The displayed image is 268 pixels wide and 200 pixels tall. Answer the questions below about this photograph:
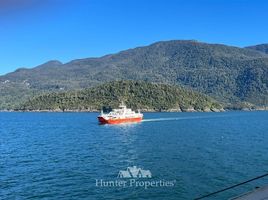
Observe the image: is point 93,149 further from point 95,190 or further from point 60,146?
point 95,190

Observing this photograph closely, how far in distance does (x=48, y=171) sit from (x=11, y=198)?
1405 cm

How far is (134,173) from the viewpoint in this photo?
175 feet

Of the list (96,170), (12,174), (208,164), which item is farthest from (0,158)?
(208,164)

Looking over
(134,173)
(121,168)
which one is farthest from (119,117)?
(134,173)

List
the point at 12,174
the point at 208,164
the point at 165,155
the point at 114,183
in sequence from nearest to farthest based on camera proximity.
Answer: the point at 114,183
the point at 12,174
the point at 208,164
the point at 165,155

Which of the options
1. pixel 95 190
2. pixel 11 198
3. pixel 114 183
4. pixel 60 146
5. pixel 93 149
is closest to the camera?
pixel 11 198

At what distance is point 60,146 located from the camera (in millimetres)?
86688

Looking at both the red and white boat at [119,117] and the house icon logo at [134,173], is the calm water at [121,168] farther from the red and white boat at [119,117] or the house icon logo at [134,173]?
the red and white boat at [119,117]
